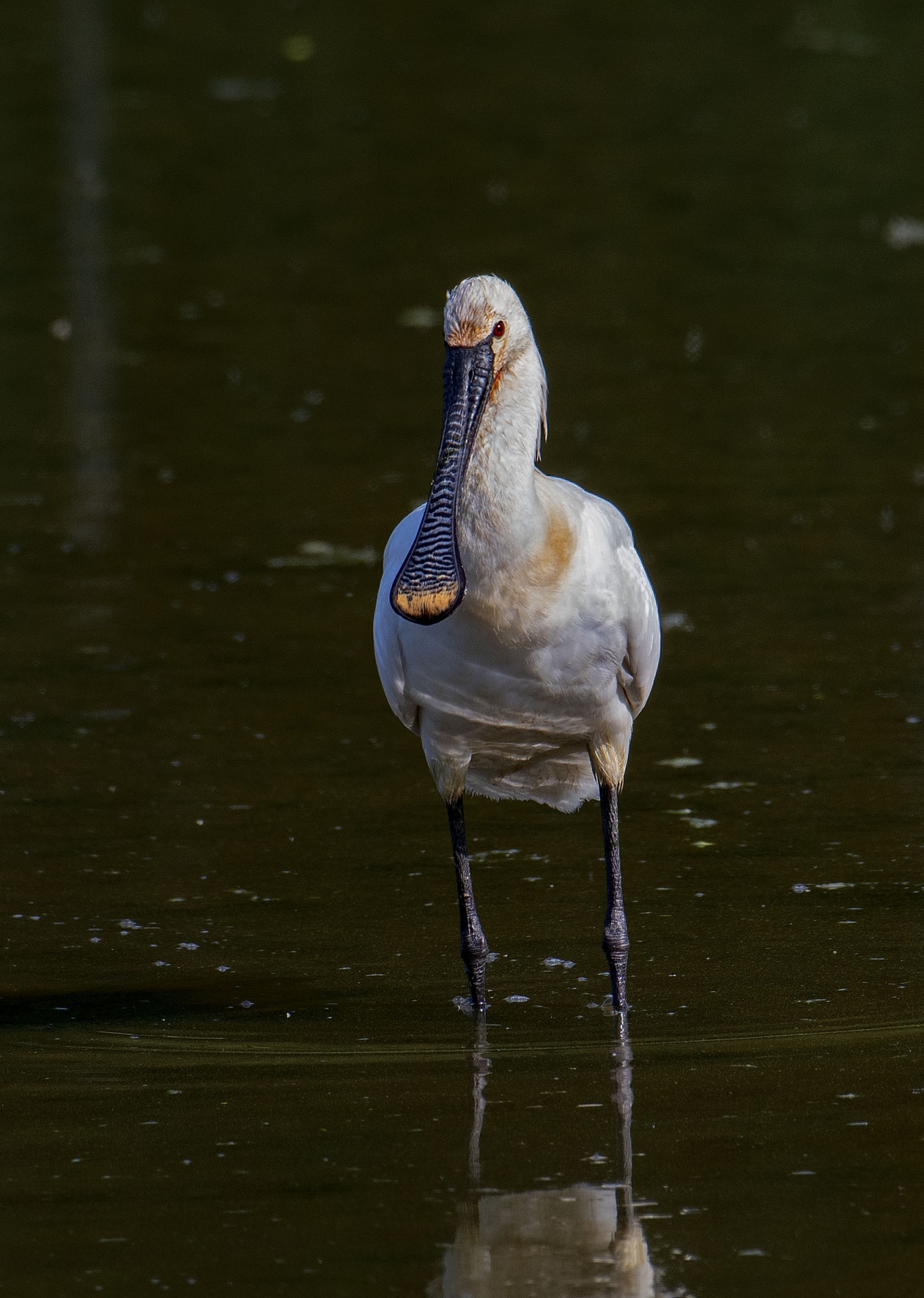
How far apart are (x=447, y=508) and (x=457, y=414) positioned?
0.83ft

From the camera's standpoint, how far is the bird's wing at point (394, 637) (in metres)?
6.44

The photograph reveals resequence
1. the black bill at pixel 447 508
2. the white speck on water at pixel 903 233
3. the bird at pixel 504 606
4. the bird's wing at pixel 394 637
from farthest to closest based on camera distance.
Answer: the white speck on water at pixel 903 233 → the bird's wing at pixel 394 637 → the bird at pixel 504 606 → the black bill at pixel 447 508

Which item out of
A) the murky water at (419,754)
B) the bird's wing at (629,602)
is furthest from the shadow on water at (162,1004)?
the bird's wing at (629,602)

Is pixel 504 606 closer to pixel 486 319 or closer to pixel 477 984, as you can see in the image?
pixel 486 319

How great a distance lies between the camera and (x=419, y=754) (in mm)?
8406

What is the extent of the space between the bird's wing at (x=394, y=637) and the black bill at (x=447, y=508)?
1.14ft

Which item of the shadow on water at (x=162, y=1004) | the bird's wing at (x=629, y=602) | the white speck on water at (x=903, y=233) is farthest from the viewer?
the white speck on water at (x=903, y=233)

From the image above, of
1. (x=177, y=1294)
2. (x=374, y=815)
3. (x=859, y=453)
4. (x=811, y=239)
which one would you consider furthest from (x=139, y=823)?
(x=811, y=239)

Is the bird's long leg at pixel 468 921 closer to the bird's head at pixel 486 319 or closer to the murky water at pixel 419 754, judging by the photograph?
the murky water at pixel 419 754

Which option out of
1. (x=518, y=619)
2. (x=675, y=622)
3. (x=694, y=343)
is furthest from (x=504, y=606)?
(x=694, y=343)

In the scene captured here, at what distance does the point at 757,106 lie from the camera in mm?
21703

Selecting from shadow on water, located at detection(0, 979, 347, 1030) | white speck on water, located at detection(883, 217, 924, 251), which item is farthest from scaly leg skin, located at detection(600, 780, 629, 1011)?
white speck on water, located at detection(883, 217, 924, 251)

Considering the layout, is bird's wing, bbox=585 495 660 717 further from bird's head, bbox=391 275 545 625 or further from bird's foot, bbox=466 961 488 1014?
bird's foot, bbox=466 961 488 1014

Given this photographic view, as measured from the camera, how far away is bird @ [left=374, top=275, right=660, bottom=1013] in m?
5.97
